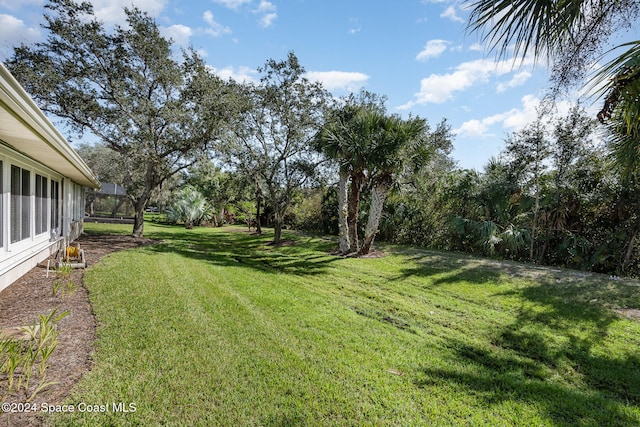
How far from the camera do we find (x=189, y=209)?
80.3ft

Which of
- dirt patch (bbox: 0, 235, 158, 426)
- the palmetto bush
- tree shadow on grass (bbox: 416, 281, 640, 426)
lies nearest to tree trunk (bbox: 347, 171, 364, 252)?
tree shadow on grass (bbox: 416, 281, 640, 426)

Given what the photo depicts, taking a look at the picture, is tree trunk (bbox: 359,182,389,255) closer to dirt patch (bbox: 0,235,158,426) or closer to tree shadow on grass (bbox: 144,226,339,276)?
tree shadow on grass (bbox: 144,226,339,276)

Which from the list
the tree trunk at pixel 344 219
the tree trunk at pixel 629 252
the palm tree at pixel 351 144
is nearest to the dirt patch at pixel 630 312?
the tree trunk at pixel 629 252

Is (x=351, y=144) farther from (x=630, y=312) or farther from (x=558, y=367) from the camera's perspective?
(x=558, y=367)

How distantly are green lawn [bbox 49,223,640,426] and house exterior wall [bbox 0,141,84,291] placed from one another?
1.21 metres

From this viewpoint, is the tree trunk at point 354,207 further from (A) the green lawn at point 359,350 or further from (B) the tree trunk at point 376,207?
(A) the green lawn at point 359,350

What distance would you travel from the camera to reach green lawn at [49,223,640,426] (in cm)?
293

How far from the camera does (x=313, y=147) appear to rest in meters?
13.5

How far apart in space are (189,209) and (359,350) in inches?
905

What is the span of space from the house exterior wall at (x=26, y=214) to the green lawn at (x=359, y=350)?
1214 mm

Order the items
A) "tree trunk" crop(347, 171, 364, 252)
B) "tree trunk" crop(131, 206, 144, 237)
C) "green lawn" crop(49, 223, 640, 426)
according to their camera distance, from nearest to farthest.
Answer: "green lawn" crop(49, 223, 640, 426) < "tree trunk" crop(347, 171, 364, 252) < "tree trunk" crop(131, 206, 144, 237)

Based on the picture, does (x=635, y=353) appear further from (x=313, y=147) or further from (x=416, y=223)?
(x=313, y=147)

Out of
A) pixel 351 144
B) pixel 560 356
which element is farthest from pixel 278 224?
pixel 560 356

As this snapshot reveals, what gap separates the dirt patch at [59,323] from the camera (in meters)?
2.77
